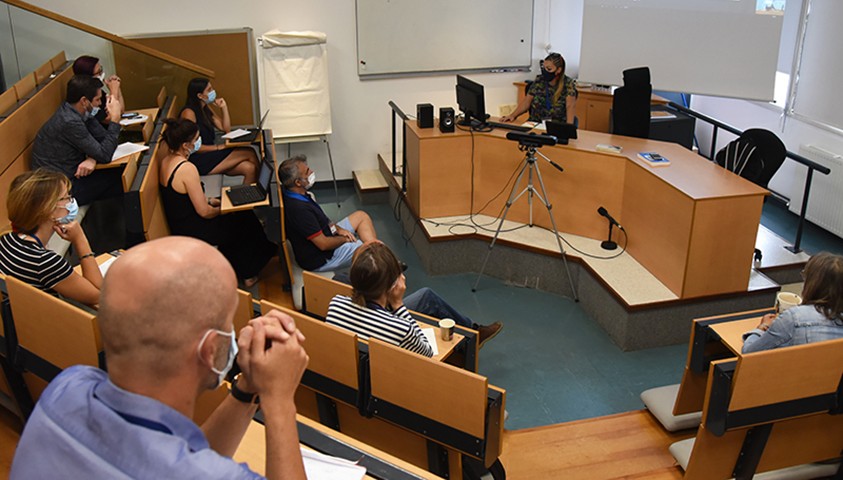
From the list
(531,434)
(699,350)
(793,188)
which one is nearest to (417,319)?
(531,434)

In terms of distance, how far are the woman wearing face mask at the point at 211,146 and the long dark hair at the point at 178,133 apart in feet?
2.95

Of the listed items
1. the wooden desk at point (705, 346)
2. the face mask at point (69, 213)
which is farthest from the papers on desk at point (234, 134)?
the wooden desk at point (705, 346)

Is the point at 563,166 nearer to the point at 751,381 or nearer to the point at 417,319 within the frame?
the point at 417,319

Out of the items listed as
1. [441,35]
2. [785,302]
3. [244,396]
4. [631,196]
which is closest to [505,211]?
[631,196]

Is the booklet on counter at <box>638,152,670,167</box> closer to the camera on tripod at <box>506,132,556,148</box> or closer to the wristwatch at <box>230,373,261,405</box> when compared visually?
the camera on tripod at <box>506,132,556,148</box>

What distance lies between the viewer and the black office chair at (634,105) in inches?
242

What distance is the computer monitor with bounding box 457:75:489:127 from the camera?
18.8 feet

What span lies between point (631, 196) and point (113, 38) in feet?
14.4

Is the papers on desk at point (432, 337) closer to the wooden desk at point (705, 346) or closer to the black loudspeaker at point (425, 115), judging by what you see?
the wooden desk at point (705, 346)

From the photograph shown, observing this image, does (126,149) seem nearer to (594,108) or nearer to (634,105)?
(634,105)

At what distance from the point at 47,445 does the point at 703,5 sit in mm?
6846

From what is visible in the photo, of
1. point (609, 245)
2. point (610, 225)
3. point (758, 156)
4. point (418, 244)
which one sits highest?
point (758, 156)

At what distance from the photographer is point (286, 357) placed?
4.38ft

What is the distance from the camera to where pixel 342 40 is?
7328mm
